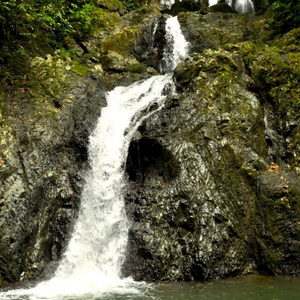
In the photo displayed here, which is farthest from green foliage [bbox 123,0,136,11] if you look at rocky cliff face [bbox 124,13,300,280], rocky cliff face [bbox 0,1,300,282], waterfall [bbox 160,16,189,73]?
rocky cliff face [bbox 124,13,300,280]

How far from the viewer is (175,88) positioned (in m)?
12.3

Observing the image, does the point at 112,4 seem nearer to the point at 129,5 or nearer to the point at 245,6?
the point at 129,5

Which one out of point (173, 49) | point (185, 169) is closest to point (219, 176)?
point (185, 169)

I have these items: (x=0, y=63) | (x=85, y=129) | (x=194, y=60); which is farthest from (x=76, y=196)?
(x=194, y=60)

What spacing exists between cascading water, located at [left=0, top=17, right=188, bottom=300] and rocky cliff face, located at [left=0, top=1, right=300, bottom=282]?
0.35m

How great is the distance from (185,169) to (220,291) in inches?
145

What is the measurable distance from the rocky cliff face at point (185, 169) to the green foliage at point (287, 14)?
2977 mm

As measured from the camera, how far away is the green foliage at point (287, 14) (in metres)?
14.7

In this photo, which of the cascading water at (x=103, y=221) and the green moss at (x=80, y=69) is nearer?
the cascading water at (x=103, y=221)

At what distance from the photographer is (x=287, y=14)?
15.5 m

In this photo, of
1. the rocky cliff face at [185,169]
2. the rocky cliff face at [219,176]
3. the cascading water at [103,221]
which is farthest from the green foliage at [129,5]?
the rocky cliff face at [219,176]

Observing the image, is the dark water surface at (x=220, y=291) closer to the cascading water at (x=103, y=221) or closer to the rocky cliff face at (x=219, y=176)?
the cascading water at (x=103, y=221)

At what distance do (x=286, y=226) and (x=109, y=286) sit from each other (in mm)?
5108

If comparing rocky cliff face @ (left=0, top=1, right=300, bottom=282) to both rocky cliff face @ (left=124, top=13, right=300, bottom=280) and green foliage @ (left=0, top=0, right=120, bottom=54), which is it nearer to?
rocky cliff face @ (left=124, top=13, right=300, bottom=280)
